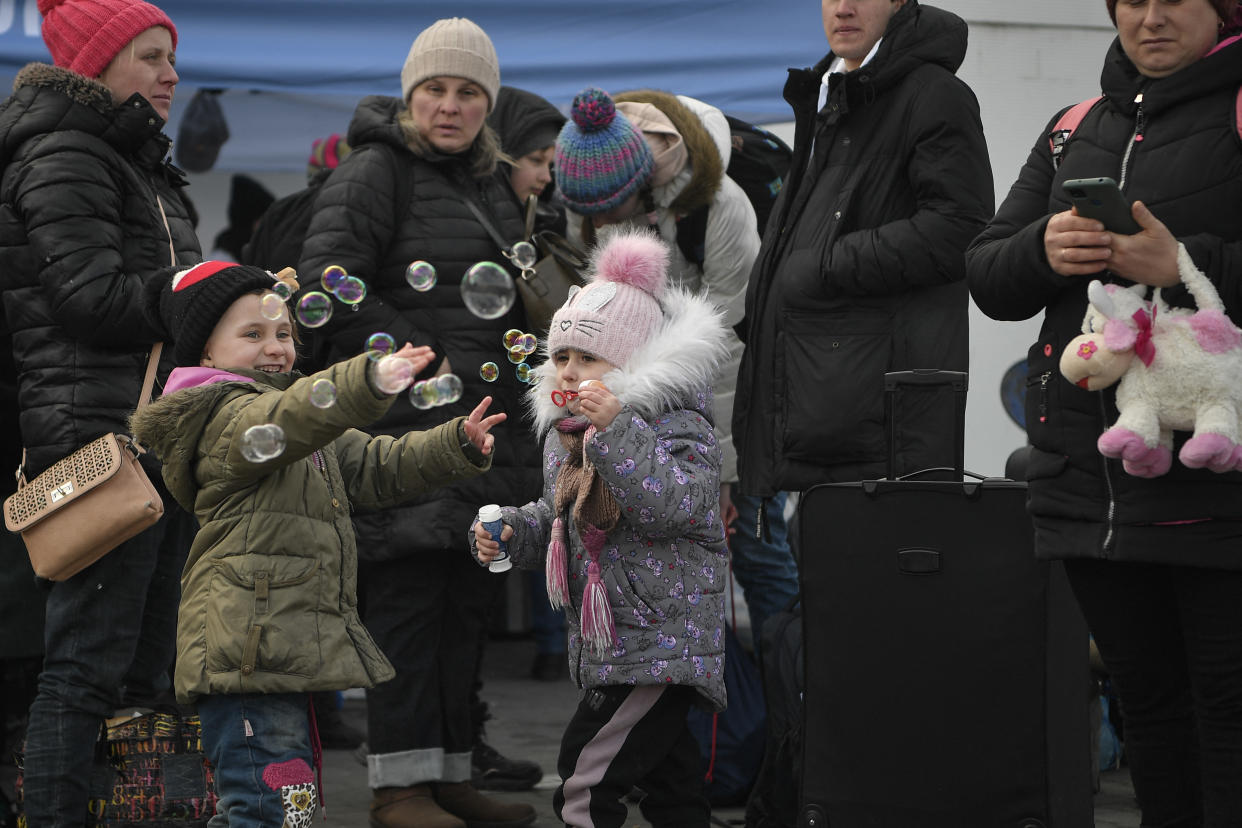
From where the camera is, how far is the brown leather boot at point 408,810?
169 inches

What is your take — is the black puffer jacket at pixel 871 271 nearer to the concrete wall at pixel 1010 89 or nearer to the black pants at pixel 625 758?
the black pants at pixel 625 758

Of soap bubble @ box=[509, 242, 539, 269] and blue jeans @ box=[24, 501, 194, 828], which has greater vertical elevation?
soap bubble @ box=[509, 242, 539, 269]

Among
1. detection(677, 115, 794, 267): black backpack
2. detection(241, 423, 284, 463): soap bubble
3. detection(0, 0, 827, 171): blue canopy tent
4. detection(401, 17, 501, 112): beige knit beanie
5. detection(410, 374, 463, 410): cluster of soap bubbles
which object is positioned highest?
detection(0, 0, 827, 171): blue canopy tent

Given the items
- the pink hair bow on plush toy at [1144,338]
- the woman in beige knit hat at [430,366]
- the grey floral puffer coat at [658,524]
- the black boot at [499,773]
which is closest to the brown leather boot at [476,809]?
the woman in beige knit hat at [430,366]

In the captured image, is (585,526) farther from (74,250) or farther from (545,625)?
(545,625)

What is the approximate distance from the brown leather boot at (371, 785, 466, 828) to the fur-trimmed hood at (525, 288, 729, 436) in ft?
4.19

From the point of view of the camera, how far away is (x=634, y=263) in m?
3.71

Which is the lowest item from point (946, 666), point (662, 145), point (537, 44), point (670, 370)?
point (946, 666)

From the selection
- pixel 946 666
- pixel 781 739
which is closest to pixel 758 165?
pixel 781 739

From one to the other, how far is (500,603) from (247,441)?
540 centimetres

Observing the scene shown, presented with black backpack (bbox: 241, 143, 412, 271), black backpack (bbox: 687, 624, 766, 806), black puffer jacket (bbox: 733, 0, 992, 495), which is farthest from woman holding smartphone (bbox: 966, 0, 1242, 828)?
black backpack (bbox: 241, 143, 412, 271)

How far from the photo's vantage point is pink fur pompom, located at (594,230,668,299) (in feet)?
12.2

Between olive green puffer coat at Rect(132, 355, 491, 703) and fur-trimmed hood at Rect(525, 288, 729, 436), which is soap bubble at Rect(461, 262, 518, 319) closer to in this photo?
fur-trimmed hood at Rect(525, 288, 729, 436)

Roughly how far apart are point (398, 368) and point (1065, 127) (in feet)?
4.74
